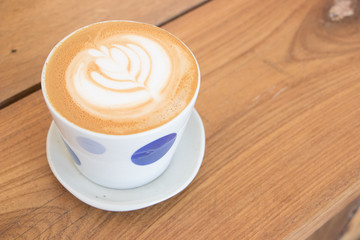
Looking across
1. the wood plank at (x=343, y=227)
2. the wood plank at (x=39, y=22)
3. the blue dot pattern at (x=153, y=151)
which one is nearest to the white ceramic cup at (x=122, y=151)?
the blue dot pattern at (x=153, y=151)

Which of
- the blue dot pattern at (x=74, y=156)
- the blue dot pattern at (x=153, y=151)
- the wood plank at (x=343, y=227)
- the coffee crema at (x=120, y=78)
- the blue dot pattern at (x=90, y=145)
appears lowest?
the wood plank at (x=343, y=227)

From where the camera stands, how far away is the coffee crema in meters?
0.48

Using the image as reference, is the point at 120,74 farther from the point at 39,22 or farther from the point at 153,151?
the point at 39,22

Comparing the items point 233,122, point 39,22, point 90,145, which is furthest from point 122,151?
point 39,22

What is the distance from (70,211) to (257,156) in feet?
0.96

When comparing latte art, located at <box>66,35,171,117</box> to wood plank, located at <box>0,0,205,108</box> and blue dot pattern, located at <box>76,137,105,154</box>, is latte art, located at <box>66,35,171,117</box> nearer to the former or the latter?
blue dot pattern, located at <box>76,137,105,154</box>

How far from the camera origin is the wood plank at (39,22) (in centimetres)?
69

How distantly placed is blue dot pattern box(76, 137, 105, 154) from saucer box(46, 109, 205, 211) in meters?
0.09

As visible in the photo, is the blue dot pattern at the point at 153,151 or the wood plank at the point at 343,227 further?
the wood plank at the point at 343,227

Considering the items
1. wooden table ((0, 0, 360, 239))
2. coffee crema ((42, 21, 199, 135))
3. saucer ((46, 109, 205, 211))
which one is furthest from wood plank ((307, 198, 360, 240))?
coffee crema ((42, 21, 199, 135))

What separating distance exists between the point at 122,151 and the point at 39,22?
439mm

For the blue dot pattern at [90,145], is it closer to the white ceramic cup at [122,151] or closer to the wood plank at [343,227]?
the white ceramic cup at [122,151]

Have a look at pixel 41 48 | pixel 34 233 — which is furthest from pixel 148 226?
pixel 41 48

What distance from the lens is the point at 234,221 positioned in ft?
1.82
